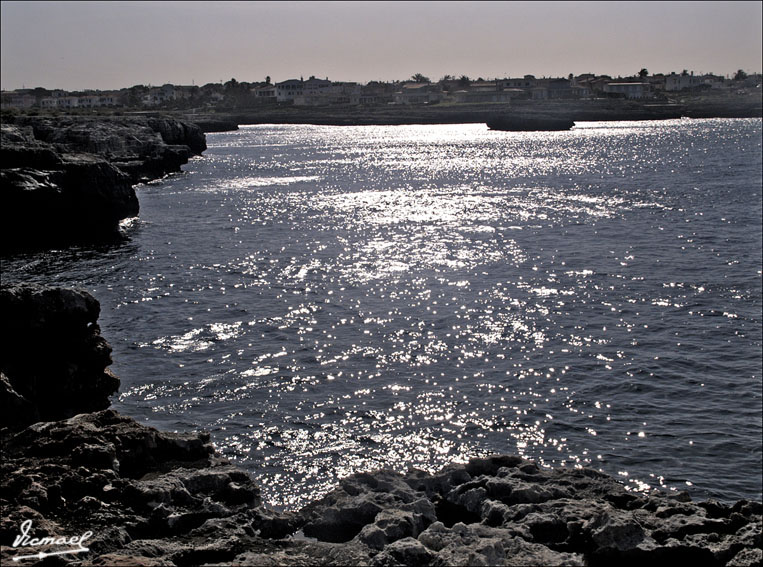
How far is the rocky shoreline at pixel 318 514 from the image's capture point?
1111 cm

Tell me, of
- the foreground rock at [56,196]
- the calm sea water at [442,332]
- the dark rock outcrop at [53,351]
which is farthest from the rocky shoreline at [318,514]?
the foreground rock at [56,196]

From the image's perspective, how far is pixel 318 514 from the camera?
44.0 ft

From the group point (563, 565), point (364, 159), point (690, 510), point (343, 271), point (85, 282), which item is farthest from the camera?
point (364, 159)

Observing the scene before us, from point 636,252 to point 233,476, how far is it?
39.9 metres

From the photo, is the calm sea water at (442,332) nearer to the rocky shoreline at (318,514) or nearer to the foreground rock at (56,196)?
the foreground rock at (56,196)

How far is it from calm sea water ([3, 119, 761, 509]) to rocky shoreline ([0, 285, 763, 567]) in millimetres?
4456

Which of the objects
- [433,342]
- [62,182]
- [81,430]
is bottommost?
[433,342]

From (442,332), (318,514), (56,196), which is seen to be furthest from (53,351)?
(56,196)

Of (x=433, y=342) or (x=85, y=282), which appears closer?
(x=433, y=342)

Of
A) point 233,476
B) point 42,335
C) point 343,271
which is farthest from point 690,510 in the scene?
point 343,271

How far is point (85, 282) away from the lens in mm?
41188

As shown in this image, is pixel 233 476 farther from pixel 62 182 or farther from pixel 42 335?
pixel 62 182

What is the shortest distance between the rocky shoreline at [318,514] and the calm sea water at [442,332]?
4456mm

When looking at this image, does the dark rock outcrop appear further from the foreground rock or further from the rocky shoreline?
the foreground rock
